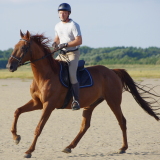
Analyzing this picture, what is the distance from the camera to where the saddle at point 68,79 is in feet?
28.6

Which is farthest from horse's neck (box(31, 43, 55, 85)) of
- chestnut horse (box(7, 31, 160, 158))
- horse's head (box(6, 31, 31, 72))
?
horse's head (box(6, 31, 31, 72))

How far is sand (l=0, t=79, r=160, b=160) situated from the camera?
8.66 meters

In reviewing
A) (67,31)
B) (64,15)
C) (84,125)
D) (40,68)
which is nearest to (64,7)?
(64,15)

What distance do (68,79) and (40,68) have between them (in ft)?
1.90

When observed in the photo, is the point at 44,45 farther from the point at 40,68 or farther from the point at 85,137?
the point at 85,137

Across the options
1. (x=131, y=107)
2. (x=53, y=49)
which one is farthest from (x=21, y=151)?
(x=131, y=107)

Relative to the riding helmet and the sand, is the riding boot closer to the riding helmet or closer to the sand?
the sand

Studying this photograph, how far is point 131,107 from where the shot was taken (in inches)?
656

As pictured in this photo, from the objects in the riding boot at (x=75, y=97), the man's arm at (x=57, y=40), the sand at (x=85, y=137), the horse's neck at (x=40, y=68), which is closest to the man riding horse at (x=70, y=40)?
the riding boot at (x=75, y=97)

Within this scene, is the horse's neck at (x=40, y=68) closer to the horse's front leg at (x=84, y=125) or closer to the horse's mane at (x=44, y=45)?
the horse's mane at (x=44, y=45)

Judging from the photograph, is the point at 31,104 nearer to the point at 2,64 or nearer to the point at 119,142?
the point at 119,142

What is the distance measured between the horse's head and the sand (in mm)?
1635

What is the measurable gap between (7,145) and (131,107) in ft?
26.0

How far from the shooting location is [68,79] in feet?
28.7
